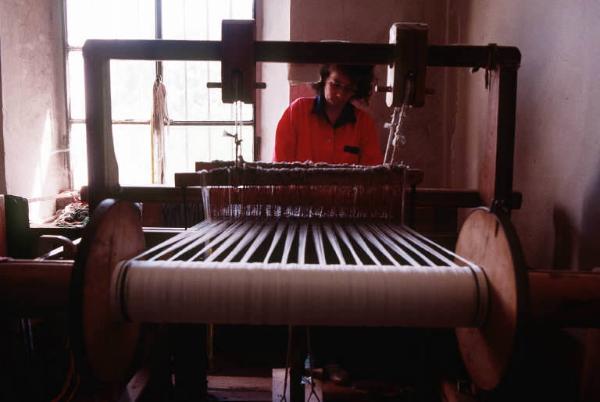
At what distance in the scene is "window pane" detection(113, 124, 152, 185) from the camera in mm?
3678

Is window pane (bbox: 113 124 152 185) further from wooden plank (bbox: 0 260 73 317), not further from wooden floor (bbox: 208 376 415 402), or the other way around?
wooden plank (bbox: 0 260 73 317)

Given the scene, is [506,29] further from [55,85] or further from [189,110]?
[55,85]

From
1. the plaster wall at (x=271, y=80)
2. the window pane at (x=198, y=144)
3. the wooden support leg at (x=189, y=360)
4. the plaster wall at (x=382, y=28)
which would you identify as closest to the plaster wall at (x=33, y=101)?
the window pane at (x=198, y=144)

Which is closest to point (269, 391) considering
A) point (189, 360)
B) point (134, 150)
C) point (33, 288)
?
point (189, 360)

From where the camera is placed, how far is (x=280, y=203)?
55.5 inches

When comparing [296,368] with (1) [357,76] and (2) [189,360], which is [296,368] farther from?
(1) [357,76]

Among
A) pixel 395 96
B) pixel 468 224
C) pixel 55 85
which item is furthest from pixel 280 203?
pixel 55 85

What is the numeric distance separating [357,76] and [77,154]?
8.31 feet

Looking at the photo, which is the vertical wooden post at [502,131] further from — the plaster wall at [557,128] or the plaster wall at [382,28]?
the plaster wall at [382,28]

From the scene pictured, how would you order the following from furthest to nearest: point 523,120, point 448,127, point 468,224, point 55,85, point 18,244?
point 55,85
point 448,127
point 18,244
point 523,120
point 468,224

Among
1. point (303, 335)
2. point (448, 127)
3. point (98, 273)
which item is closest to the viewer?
point (98, 273)


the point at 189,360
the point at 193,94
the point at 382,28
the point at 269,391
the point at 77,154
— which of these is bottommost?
the point at 269,391

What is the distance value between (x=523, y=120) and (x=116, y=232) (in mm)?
1676

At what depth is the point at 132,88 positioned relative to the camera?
364 centimetres
